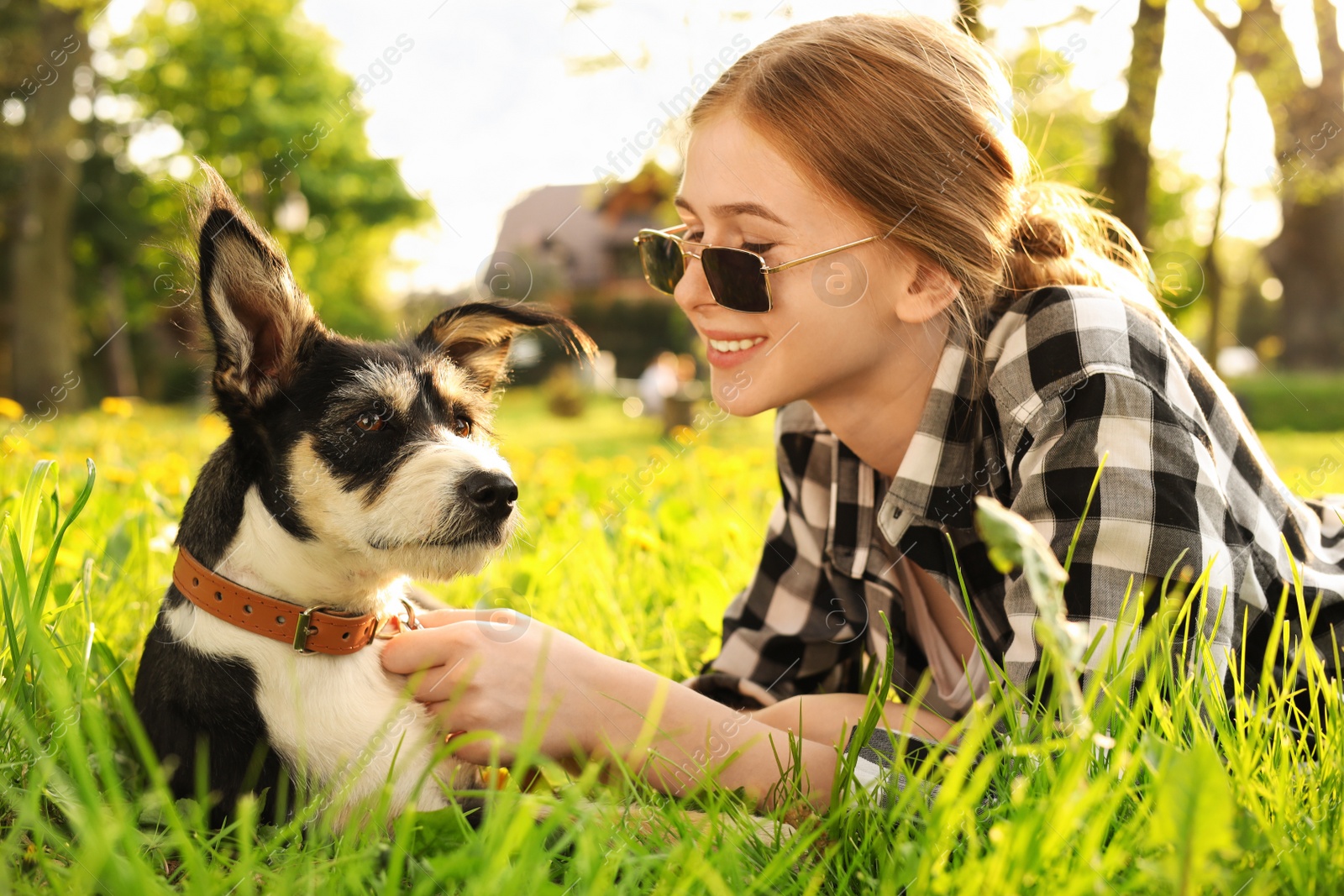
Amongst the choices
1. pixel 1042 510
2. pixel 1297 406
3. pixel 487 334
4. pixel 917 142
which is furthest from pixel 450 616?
pixel 1297 406

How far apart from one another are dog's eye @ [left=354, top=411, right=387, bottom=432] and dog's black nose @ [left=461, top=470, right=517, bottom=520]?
0.28 metres

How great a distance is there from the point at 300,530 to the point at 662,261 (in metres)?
1.28

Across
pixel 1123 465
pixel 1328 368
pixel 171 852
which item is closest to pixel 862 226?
pixel 1123 465

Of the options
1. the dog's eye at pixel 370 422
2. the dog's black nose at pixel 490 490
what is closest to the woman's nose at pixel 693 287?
the dog's black nose at pixel 490 490

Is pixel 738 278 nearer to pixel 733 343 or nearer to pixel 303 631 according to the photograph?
pixel 733 343

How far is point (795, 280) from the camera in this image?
7.23ft

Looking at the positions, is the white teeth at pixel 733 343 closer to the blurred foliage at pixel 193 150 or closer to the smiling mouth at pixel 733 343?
the smiling mouth at pixel 733 343

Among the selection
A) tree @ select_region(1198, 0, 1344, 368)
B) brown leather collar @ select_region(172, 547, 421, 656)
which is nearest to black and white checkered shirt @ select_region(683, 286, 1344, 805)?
brown leather collar @ select_region(172, 547, 421, 656)

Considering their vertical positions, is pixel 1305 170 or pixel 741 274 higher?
pixel 741 274

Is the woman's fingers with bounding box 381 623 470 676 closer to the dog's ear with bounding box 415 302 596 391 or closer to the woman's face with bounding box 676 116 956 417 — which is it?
the dog's ear with bounding box 415 302 596 391

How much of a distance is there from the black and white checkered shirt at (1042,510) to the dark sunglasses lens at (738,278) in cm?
50

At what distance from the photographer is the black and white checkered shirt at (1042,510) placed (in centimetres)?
179

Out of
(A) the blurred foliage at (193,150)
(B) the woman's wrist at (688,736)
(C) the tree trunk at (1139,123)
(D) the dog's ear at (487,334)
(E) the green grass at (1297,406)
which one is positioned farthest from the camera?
(A) the blurred foliage at (193,150)

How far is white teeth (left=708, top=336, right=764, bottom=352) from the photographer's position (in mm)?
2338
